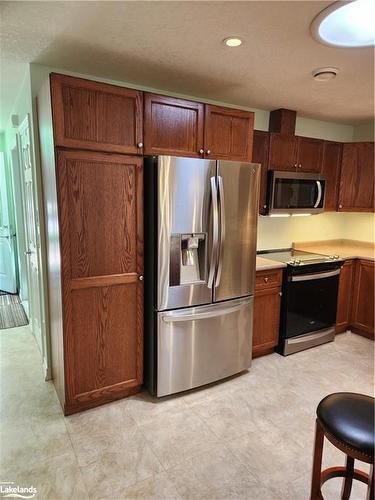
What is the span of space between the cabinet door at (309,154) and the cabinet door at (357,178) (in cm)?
42

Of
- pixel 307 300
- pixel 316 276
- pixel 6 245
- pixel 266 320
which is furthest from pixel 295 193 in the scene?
pixel 6 245

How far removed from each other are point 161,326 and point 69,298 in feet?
2.25

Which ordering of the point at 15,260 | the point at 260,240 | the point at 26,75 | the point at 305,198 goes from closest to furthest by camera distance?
the point at 26,75 → the point at 305,198 → the point at 260,240 → the point at 15,260

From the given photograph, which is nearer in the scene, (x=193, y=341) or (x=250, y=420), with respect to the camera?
(x=250, y=420)

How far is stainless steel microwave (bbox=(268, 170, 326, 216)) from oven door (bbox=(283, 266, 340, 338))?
0.69 meters

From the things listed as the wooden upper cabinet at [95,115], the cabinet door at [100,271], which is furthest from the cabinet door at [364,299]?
the wooden upper cabinet at [95,115]

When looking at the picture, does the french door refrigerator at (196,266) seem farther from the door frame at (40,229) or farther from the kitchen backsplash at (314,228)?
the kitchen backsplash at (314,228)

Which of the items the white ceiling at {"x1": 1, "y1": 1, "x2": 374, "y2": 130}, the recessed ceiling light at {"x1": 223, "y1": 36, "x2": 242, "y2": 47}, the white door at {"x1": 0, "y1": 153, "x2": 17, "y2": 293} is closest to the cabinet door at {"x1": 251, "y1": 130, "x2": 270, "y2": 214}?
the white ceiling at {"x1": 1, "y1": 1, "x2": 374, "y2": 130}

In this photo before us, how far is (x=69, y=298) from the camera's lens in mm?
2148

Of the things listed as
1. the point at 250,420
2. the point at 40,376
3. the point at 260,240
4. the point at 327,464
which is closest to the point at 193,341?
the point at 250,420

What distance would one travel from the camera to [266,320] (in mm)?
3127

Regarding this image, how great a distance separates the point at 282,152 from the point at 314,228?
1.32m

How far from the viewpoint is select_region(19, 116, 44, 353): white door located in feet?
8.94

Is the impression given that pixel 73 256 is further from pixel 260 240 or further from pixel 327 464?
pixel 260 240
